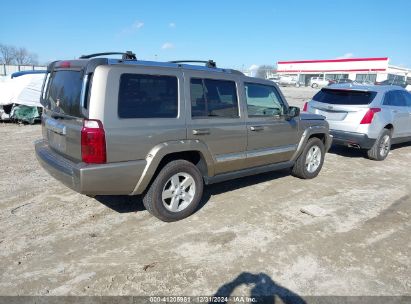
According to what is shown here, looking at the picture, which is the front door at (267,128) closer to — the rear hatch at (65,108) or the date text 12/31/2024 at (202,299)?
the rear hatch at (65,108)

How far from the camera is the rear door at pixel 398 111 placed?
8023 mm

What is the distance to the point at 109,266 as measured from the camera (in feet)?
10.8

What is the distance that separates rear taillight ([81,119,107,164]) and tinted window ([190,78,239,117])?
1204 millimetres

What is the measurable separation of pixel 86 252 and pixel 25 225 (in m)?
1.06

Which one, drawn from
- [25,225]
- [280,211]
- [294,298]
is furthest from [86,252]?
[280,211]

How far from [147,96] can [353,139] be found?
17.5ft

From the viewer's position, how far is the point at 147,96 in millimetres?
3842

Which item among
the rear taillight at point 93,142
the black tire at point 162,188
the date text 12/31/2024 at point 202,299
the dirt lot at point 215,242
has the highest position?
the rear taillight at point 93,142

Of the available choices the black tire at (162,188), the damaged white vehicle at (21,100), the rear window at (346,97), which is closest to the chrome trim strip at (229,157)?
the black tire at (162,188)

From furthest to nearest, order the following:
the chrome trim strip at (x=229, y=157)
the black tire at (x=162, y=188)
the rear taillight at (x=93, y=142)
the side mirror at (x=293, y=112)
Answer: the side mirror at (x=293, y=112)
the chrome trim strip at (x=229, y=157)
the black tire at (x=162, y=188)
the rear taillight at (x=93, y=142)

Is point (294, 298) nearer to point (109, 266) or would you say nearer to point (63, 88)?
point (109, 266)

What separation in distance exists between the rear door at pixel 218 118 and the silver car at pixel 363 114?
3752mm

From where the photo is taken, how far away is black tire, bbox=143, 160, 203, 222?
160 inches

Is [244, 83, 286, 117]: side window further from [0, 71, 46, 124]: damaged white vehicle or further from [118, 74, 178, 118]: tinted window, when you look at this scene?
[0, 71, 46, 124]: damaged white vehicle
